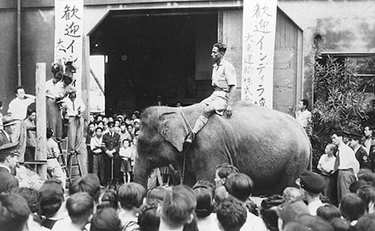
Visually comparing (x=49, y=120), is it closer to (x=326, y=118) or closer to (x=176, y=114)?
(x=176, y=114)

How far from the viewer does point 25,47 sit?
18453 millimetres

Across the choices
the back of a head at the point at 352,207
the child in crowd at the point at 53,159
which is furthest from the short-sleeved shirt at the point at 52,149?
the back of a head at the point at 352,207

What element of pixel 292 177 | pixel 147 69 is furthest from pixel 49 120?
pixel 147 69

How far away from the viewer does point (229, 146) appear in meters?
9.87

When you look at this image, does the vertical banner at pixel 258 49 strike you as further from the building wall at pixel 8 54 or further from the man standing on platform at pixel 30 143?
the building wall at pixel 8 54

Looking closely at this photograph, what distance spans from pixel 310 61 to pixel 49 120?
797cm

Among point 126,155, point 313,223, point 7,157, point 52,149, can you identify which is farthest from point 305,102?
point 313,223

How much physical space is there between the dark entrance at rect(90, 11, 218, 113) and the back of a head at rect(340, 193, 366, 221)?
16.7m

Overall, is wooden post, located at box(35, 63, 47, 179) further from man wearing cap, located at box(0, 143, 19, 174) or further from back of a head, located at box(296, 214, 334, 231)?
back of a head, located at box(296, 214, 334, 231)

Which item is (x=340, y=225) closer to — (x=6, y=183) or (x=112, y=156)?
(x=6, y=183)

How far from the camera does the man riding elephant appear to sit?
9.66 metres

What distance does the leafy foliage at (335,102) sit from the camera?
14820 mm

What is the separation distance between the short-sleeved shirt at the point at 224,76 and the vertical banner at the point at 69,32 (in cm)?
746

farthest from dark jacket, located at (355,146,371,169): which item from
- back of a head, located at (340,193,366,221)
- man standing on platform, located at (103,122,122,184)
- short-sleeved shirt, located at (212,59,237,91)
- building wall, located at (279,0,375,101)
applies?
back of a head, located at (340,193,366,221)
